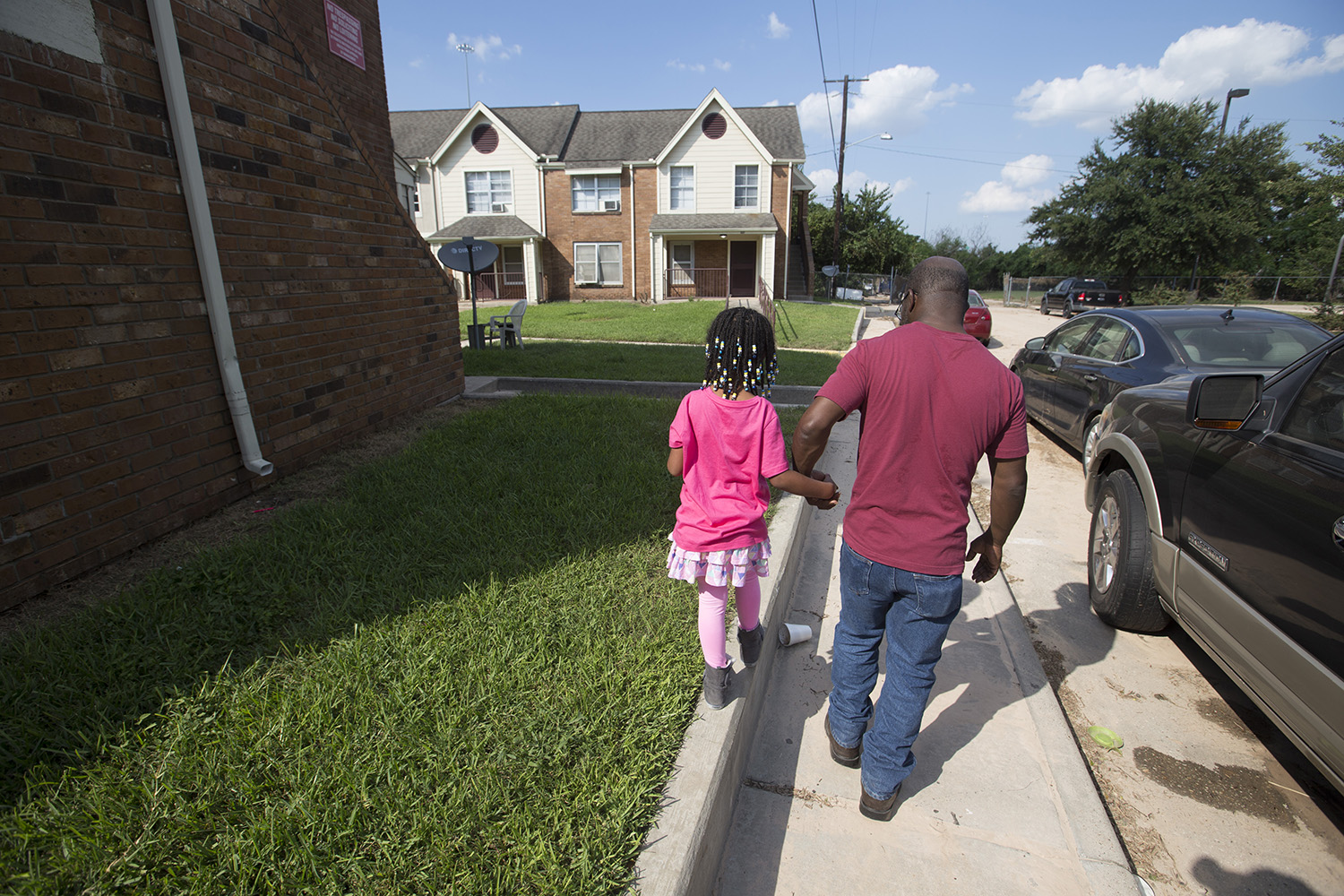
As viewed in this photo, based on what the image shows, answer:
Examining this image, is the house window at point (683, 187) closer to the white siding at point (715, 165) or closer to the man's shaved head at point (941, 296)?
the white siding at point (715, 165)

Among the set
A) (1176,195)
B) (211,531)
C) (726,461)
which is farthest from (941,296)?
(1176,195)

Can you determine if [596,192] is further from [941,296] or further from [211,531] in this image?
[941,296]

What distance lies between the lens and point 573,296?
90.9ft

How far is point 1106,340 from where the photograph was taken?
6273 millimetres

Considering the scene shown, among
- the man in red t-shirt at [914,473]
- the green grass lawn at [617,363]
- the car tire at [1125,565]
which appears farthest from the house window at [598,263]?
the man in red t-shirt at [914,473]

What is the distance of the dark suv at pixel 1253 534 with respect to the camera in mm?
2078

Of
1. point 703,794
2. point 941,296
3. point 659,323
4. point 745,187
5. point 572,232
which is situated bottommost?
point 703,794

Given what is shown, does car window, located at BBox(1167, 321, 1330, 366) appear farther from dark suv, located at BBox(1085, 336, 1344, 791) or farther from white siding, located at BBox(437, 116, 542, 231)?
white siding, located at BBox(437, 116, 542, 231)

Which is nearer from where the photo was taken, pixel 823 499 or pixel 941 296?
pixel 941 296

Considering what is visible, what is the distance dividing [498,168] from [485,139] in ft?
3.93

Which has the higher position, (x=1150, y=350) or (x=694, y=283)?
(x=694, y=283)

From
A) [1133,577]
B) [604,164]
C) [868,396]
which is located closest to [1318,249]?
[604,164]

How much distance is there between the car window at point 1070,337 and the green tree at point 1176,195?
28.1 metres

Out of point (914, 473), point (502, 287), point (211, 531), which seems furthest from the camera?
point (502, 287)
